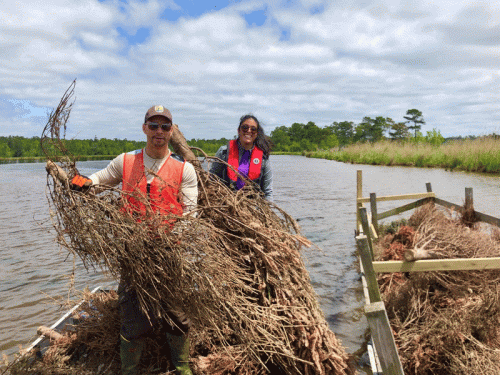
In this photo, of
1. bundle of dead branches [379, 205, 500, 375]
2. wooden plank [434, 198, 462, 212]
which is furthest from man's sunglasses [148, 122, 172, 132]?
wooden plank [434, 198, 462, 212]

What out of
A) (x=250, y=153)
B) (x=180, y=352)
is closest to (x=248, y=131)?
(x=250, y=153)

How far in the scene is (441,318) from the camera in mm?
4004

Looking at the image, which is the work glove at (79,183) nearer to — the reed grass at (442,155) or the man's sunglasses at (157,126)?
the man's sunglasses at (157,126)

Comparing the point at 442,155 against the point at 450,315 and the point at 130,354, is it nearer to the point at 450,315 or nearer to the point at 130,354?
the point at 450,315

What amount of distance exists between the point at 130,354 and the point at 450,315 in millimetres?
3327

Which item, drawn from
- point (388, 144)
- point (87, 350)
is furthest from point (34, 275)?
point (388, 144)

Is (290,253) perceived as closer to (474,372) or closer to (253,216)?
(253,216)

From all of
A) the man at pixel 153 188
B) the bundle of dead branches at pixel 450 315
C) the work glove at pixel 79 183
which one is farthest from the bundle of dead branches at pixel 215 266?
the bundle of dead branches at pixel 450 315

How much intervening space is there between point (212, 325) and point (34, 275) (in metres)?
7.20

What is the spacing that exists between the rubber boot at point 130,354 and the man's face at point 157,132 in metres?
1.73

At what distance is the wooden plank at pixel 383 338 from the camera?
10.1 ft

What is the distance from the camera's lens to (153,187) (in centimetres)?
319

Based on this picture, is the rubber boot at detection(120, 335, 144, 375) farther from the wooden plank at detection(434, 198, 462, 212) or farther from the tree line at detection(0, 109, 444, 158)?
the tree line at detection(0, 109, 444, 158)

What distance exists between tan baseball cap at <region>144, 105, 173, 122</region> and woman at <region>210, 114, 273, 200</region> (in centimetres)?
147
